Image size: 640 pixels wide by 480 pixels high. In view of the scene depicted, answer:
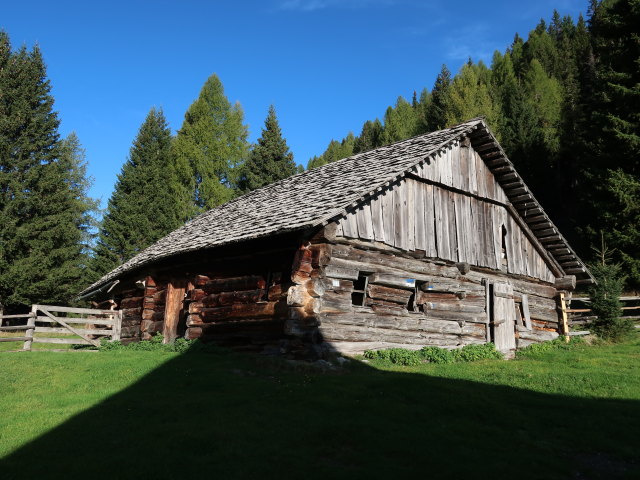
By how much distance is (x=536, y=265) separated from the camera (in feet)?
70.6

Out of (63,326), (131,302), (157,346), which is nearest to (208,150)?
(131,302)

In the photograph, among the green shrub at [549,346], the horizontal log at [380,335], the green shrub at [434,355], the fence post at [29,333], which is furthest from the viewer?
the green shrub at [549,346]

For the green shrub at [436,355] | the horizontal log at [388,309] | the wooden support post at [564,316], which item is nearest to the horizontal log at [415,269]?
the horizontal log at [388,309]

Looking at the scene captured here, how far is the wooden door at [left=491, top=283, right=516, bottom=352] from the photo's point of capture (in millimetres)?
18812

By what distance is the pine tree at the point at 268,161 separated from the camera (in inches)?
1720

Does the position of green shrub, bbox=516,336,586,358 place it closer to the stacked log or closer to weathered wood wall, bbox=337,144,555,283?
weathered wood wall, bbox=337,144,555,283

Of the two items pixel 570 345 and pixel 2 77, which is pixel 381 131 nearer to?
pixel 2 77

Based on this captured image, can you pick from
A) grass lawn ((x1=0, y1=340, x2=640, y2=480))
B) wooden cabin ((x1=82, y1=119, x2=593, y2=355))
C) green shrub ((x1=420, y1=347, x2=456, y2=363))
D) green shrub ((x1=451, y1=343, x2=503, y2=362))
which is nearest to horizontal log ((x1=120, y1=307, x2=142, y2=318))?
wooden cabin ((x1=82, y1=119, x2=593, y2=355))

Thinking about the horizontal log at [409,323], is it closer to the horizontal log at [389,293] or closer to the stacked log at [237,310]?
the horizontal log at [389,293]

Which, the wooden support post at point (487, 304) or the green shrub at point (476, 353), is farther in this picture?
the wooden support post at point (487, 304)

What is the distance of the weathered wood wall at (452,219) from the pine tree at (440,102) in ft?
98.2

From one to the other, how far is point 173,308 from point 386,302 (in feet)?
28.4

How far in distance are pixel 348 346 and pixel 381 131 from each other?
61.7 metres

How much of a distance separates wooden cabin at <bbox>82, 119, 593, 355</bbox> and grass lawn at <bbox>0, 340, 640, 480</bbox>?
2.02m
